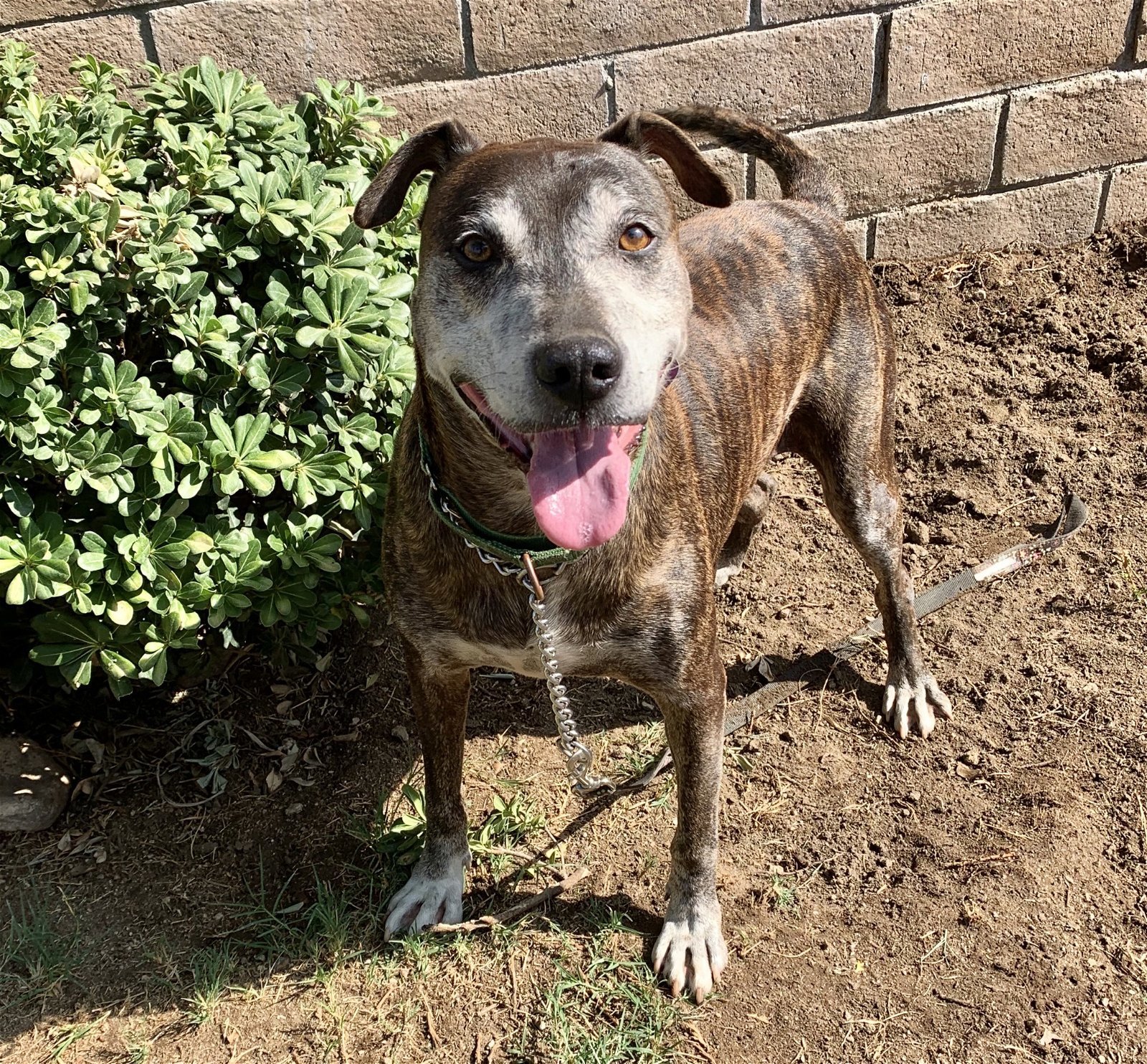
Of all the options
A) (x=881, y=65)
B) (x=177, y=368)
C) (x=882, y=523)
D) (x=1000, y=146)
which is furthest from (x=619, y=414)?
(x=1000, y=146)

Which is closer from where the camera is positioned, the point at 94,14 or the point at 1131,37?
the point at 94,14

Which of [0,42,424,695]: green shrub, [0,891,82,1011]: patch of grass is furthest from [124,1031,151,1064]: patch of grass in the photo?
[0,42,424,695]: green shrub

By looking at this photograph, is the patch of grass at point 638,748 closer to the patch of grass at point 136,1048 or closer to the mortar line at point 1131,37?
the patch of grass at point 136,1048

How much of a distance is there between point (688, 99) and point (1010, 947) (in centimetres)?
317

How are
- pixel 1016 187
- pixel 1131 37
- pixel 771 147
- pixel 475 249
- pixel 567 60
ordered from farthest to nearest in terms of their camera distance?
pixel 1016 187 < pixel 1131 37 < pixel 567 60 < pixel 771 147 < pixel 475 249

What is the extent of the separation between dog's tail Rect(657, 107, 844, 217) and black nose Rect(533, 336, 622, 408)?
1350 millimetres

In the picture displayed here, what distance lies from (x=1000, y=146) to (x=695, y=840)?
344 cm

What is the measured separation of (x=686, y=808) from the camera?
3002 mm

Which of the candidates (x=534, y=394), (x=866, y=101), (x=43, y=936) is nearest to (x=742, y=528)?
(x=866, y=101)

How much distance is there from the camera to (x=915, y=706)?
3.69 metres

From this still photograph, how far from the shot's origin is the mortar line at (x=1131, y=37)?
4770 millimetres

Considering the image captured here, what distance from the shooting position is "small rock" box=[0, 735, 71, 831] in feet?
11.1

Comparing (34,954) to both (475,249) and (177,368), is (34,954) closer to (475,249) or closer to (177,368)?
(177,368)

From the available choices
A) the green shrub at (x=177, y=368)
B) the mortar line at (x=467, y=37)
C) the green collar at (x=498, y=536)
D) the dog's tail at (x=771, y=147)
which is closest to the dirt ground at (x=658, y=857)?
the green shrub at (x=177, y=368)
